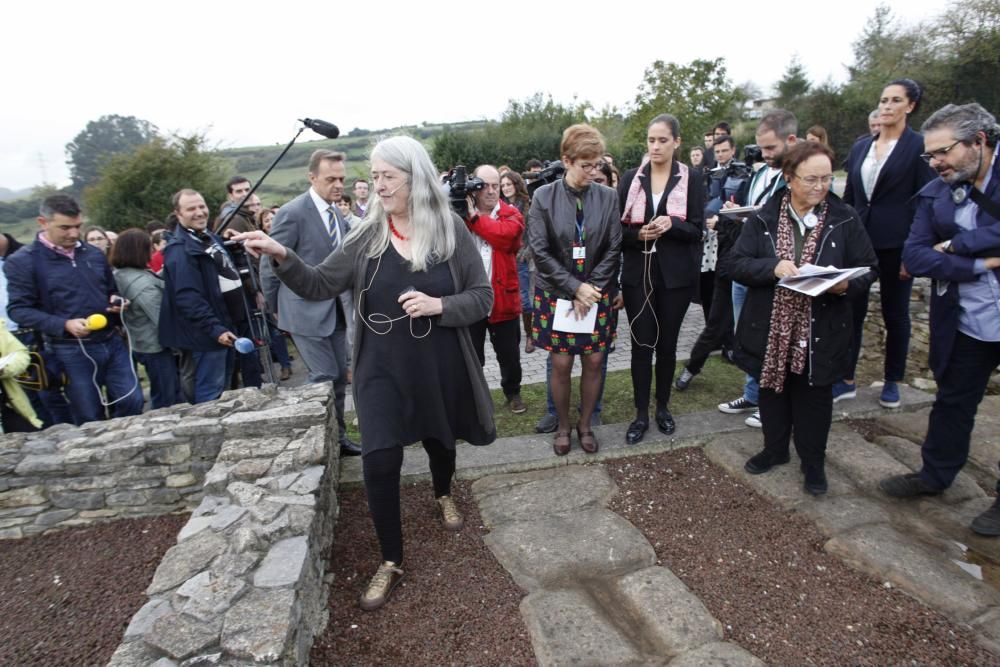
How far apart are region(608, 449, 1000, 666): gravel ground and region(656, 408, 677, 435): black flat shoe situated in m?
0.45

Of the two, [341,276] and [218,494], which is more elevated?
[341,276]

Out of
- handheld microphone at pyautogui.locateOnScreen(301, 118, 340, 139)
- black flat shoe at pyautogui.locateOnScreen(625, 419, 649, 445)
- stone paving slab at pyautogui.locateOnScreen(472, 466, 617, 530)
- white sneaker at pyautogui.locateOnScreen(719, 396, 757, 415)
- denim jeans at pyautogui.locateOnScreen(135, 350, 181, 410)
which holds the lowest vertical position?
stone paving slab at pyautogui.locateOnScreen(472, 466, 617, 530)

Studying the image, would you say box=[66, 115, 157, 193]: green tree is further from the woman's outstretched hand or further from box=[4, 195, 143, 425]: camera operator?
the woman's outstretched hand

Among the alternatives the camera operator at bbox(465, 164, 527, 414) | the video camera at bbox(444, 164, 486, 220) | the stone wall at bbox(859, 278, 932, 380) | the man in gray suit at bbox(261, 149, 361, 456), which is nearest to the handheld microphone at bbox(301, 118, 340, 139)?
the man in gray suit at bbox(261, 149, 361, 456)

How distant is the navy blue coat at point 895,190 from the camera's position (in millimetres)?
3879

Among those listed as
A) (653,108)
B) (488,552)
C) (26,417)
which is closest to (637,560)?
(488,552)

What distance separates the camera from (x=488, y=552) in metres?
3.08

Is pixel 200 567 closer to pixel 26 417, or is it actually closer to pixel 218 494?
pixel 218 494

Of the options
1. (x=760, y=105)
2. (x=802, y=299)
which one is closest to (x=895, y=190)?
(x=802, y=299)

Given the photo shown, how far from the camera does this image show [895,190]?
395 cm

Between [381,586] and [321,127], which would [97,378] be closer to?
[321,127]

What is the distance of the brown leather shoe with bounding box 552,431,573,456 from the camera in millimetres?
3928

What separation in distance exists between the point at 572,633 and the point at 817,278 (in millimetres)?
2159

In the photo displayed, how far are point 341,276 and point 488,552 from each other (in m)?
1.69
